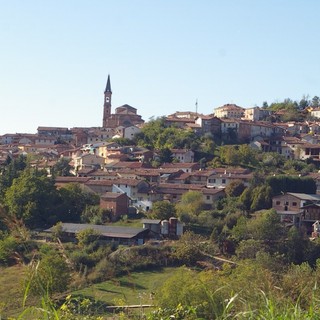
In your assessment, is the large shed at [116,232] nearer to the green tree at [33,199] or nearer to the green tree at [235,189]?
the green tree at [33,199]

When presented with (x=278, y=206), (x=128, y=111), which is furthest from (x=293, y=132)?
(x=278, y=206)

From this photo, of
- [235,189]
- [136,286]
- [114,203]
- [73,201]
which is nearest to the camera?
[136,286]

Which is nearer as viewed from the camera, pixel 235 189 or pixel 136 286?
pixel 136 286

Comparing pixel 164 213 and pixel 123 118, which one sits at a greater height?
pixel 123 118

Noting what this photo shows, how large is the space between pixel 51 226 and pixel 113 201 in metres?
3.12

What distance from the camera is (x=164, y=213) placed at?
25453 mm

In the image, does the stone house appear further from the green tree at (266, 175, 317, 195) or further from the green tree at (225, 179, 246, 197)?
the green tree at (266, 175, 317, 195)

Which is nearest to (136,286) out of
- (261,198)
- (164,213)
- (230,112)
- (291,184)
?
(164,213)

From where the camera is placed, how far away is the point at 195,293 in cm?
1169

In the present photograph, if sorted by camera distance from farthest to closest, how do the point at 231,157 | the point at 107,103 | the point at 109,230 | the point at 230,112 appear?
the point at 107,103 < the point at 230,112 < the point at 231,157 < the point at 109,230

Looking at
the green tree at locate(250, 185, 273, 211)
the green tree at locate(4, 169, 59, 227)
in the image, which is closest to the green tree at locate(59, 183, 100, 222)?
the green tree at locate(4, 169, 59, 227)

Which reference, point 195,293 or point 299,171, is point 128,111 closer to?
point 299,171

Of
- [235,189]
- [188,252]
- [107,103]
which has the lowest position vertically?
→ [188,252]

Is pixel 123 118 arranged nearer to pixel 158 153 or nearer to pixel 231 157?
pixel 158 153
